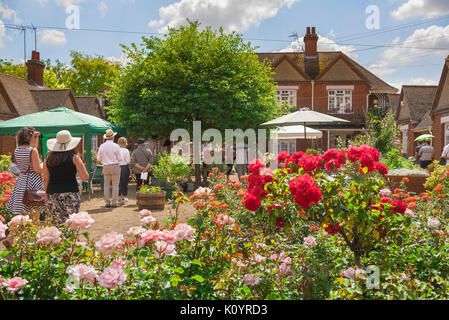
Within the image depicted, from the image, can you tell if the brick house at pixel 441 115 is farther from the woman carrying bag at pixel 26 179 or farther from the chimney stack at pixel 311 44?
the woman carrying bag at pixel 26 179

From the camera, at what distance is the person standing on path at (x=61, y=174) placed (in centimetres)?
492

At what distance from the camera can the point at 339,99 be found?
93.1 ft

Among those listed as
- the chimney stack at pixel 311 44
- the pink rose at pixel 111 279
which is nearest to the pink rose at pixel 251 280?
the pink rose at pixel 111 279

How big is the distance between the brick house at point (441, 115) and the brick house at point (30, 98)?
24.2 metres

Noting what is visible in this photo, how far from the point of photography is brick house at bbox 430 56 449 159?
65.2 ft

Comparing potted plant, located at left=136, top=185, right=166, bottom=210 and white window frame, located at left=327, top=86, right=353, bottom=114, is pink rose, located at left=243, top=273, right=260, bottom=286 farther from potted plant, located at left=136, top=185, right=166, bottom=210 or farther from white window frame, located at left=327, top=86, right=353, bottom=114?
white window frame, located at left=327, top=86, right=353, bottom=114

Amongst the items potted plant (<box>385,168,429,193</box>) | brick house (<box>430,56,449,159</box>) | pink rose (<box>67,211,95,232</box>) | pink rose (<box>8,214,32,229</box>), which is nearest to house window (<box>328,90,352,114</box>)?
brick house (<box>430,56,449,159</box>)

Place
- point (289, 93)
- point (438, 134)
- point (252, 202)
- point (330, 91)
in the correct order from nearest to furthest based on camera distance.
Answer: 1. point (252, 202)
2. point (438, 134)
3. point (289, 93)
4. point (330, 91)

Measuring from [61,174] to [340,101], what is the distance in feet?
86.1

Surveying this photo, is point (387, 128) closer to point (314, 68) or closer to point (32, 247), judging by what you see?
point (32, 247)

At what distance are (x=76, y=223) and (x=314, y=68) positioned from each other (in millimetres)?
28642

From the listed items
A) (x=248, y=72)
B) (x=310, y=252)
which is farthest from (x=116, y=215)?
(x=248, y=72)

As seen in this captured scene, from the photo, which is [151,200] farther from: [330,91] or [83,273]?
[330,91]

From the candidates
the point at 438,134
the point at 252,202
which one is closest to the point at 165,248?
the point at 252,202
